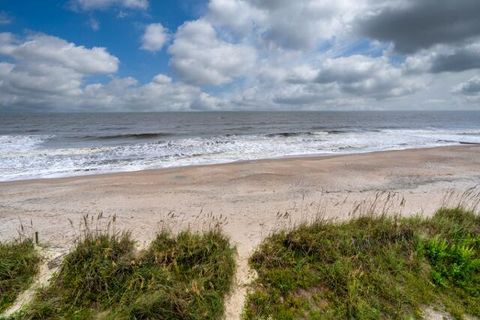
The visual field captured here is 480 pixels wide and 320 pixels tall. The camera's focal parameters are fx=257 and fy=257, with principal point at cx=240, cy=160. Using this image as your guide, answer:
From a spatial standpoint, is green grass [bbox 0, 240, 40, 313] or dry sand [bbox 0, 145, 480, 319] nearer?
green grass [bbox 0, 240, 40, 313]

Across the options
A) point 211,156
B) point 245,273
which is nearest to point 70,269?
point 245,273

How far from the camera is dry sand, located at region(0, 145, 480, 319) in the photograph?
6238mm

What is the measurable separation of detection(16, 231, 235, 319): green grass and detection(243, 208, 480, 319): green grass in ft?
2.11

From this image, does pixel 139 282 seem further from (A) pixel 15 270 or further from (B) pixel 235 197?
(B) pixel 235 197

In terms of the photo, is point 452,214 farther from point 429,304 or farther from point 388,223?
point 429,304

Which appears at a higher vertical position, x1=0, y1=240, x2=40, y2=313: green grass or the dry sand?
x1=0, y1=240, x2=40, y2=313: green grass

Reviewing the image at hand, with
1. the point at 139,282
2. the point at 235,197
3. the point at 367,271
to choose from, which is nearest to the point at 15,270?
the point at 139,282

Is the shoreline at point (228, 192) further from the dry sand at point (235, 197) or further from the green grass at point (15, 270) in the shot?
A: the green grass at point (15, 270)

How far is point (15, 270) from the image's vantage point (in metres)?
3.87

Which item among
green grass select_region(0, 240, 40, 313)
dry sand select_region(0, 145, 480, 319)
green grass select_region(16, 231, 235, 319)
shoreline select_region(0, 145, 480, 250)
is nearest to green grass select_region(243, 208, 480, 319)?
dry sand select_region(0, 145, 480, 319)

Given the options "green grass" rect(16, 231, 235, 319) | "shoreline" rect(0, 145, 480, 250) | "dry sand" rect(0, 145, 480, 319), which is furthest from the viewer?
"shoreline" rect(0, 145, 480, 250)

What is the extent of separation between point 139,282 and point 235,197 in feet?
17.2

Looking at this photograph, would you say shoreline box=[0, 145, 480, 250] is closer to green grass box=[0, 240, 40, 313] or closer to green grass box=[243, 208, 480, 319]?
green grass box=[0, 240, 40, 313]

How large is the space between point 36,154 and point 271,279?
2169cm
